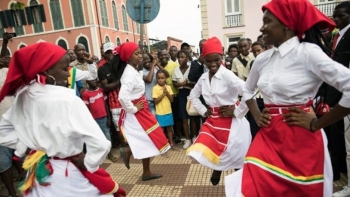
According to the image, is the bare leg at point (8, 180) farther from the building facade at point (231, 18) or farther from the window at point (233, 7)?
the window at point (233, 7)

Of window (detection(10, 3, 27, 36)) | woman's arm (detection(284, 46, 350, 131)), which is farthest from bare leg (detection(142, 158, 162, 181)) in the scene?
window (detection(10, 3, 27, 36))

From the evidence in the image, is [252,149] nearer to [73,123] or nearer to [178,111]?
[73,123]

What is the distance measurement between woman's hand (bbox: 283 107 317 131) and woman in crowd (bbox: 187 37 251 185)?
1.13 meters

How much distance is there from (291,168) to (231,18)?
15.7m

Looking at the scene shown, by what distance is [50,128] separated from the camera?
1.72 m

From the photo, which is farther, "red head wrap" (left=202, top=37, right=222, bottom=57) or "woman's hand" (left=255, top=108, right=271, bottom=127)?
"red head wrap" (left=202, top=37, right=222, bottom=57)

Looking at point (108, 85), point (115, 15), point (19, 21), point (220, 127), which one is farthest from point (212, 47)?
point (115, 15)

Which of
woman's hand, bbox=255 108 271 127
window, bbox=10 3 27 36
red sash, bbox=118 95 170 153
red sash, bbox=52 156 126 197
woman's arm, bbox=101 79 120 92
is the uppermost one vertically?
window, bbox=10 3 27 36

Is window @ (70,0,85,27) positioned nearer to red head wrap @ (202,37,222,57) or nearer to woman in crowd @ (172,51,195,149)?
woman in crowd @ (172,51,195,149)

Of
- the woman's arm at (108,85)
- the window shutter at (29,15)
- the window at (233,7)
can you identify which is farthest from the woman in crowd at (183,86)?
the window shutter at (29,15)

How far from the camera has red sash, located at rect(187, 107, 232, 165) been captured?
2.97 meters

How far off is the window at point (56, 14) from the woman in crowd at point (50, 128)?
2600cm

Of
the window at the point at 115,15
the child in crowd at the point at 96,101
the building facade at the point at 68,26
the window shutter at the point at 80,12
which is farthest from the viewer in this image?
the window at the point at 115,15

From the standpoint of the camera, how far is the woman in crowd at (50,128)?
5.58 feet
